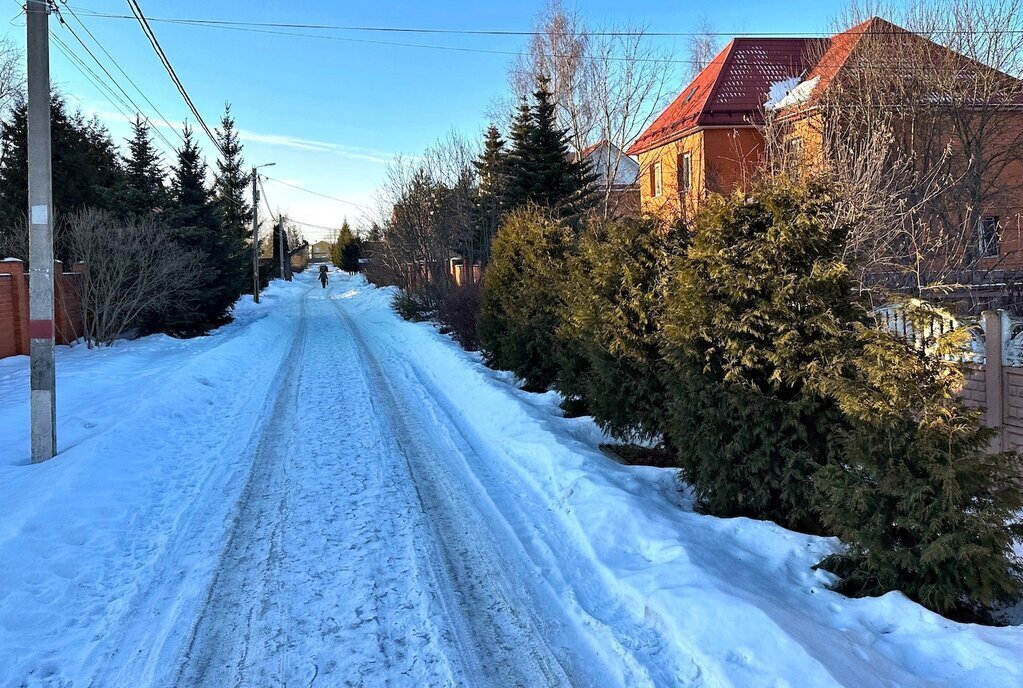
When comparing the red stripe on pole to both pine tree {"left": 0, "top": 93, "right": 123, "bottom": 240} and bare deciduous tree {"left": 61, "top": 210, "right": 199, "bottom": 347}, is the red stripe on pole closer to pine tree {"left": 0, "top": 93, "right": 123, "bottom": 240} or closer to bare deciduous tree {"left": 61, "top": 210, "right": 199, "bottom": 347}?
bare deciduous tree {"left": 61, "top": 210, "right": 199, "bottom": 347}

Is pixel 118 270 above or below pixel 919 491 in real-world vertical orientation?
above

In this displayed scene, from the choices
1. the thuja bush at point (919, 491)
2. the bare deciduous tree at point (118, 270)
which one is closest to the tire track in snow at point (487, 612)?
the thuja bush at point (919, 491)

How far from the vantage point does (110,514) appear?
548 cm

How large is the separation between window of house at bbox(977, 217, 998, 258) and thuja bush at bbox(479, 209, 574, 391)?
8334mm

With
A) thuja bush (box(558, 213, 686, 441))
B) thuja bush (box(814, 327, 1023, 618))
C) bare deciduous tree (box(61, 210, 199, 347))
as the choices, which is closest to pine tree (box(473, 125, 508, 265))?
bare deciduous tree (box(61, 210, 199, 347))

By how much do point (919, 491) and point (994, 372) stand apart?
3.36 metres

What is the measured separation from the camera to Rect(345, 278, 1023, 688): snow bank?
323cm

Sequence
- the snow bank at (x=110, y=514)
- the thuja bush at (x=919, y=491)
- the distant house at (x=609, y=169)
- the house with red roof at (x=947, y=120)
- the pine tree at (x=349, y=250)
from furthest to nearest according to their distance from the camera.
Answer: the pine tree at (x=349, y=250) → the distant house at (x=609, y=169) → the house with red roof at (x=947, y=120) → the snow bank at (x=110, y=514) → the thuja bush at (x=919, y=491)

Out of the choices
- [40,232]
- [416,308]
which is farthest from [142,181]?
[40,232]

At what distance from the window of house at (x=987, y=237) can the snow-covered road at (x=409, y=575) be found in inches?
397

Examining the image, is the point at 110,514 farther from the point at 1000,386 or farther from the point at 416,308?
the point at 416,308

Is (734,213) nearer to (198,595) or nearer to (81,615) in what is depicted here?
(198,595)

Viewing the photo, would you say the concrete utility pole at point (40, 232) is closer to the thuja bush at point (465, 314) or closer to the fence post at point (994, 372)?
the fence post at point (994, 372)

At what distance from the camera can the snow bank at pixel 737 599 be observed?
3227mm
